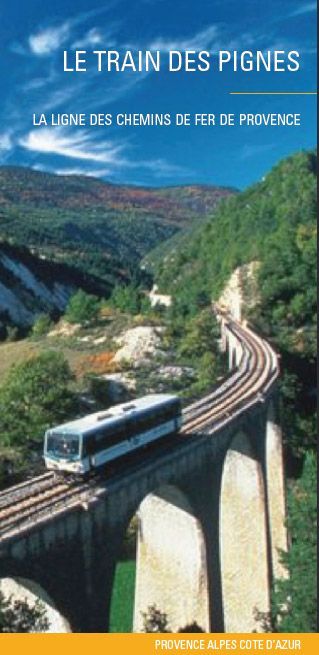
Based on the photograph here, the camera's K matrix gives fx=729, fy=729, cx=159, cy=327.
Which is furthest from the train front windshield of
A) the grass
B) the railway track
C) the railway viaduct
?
the grass

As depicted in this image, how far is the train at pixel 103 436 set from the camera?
29325 mm

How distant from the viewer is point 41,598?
25.5m

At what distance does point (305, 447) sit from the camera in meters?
64.6

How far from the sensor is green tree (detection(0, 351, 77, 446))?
51.4m

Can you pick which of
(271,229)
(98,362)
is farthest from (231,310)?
(98,362)

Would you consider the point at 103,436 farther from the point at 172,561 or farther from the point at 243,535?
the point at 243,535

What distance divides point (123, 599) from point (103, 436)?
21.8 m

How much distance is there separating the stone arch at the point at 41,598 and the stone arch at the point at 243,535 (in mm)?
19402

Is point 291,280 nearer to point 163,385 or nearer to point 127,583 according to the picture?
point 163,385

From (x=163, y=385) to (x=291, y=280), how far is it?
114ft

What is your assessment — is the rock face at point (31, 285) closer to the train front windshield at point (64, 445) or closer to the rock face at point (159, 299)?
the rock face at point (159, 299)

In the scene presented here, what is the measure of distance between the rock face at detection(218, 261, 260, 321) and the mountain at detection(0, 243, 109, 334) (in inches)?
1756
